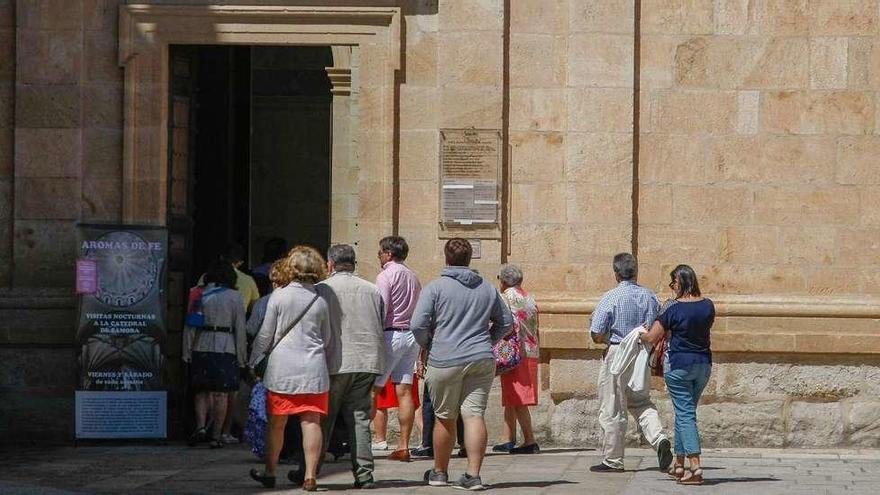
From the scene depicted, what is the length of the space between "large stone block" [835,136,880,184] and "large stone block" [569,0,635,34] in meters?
1.96

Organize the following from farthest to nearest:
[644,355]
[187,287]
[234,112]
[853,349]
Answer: [234,112] → [187,287] → [853,349] → [644,355]

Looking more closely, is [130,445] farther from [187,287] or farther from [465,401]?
[465,401]

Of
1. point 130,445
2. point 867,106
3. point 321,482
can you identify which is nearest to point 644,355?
point 321,482

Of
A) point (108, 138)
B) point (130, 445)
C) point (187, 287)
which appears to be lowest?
point (130, 445)

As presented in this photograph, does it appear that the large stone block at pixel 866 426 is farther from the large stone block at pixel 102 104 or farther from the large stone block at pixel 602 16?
the large stone block at pixel 102 104

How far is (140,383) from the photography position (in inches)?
611

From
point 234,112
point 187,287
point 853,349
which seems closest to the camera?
point 853,349

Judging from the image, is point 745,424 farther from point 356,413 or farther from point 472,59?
point 356,413

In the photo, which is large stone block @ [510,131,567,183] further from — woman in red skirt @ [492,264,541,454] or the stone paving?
the stone paving

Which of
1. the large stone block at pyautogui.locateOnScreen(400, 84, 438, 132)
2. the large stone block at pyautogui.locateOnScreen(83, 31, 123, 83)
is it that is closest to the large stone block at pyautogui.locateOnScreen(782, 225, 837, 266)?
the large stone block at pyautogui.locateOnScreen(400, 84, 438, 132)

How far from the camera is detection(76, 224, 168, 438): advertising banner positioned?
1543cm

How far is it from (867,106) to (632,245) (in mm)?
2186

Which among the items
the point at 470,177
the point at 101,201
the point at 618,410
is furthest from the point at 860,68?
the point at 101,201

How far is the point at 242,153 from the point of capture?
20.7 meters
